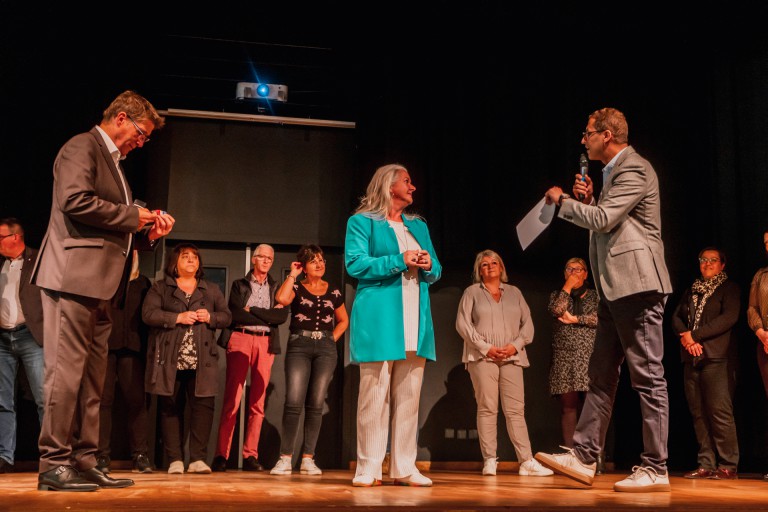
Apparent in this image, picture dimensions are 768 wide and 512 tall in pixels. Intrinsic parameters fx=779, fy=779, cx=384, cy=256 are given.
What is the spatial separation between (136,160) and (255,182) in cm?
98

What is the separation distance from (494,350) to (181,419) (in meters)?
2.21

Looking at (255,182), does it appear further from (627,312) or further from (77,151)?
(627,312)

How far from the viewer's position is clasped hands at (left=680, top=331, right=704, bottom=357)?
5664mm

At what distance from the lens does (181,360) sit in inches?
200

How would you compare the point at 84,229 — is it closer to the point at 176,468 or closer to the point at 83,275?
the point at 83,275

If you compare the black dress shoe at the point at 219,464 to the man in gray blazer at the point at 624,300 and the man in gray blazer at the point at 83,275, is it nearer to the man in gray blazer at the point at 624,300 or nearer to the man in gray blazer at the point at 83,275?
the man in gray blazer at the point at 83,275

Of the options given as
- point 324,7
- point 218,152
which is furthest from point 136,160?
point 324,7

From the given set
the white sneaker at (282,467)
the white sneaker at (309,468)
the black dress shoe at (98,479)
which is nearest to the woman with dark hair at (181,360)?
the white sneaker at (282,467)

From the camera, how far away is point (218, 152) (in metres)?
6.51

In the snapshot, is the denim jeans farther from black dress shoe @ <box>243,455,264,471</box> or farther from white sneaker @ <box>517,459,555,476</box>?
white sneaker @ <box>517,459,555,476</box>

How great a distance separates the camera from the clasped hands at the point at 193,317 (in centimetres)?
506

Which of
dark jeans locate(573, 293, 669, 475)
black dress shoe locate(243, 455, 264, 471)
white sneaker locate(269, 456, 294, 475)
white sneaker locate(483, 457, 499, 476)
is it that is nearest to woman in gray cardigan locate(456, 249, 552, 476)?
white sneaker locate(483, 457, 499, 476)

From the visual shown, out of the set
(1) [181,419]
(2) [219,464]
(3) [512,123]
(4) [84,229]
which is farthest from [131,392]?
(3) [512,123]

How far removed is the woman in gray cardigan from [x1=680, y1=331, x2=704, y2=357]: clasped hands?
1.12 metres
